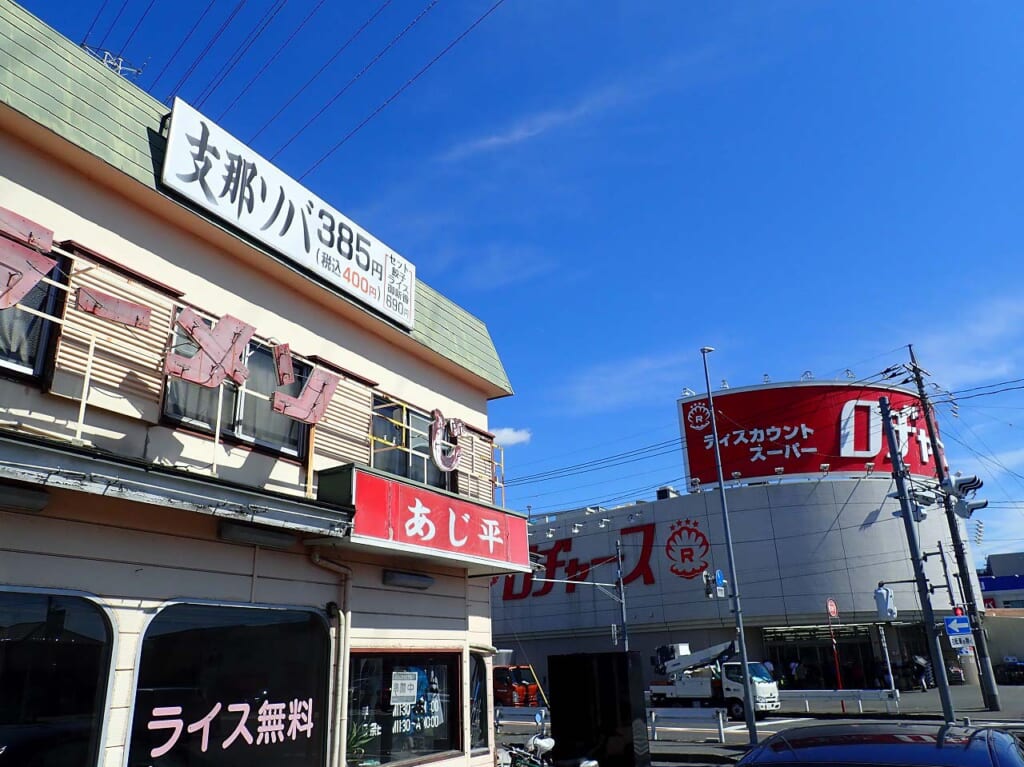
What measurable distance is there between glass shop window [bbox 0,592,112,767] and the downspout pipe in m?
2.76

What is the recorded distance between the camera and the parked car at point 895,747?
3.63 meters

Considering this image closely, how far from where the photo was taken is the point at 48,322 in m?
6.77

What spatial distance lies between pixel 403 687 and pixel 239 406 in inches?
179

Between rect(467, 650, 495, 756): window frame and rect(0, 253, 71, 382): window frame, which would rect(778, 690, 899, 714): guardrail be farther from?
rect(0, 253, 71, 382): window frame

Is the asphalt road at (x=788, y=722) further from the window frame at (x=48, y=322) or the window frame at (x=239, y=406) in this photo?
the window frame at (x=48, y=322)

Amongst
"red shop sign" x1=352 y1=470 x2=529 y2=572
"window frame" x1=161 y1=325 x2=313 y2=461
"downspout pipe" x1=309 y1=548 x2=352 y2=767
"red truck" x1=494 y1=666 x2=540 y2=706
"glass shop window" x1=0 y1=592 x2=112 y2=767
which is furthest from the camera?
"red truck" x1=494 y1=666 x2=540 y2=706

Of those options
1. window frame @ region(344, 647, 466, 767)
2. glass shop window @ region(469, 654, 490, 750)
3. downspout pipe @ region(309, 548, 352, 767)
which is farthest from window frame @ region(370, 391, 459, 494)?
glass shop window @ region(469, 654, 490, 750)

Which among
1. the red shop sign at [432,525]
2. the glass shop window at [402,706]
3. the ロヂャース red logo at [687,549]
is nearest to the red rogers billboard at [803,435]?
the ロヂャース red logo at [687,549]

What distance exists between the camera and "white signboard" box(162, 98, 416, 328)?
27.6 feet

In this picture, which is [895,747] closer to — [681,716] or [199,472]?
[199,472]

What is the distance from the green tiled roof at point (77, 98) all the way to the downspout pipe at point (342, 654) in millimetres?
4219

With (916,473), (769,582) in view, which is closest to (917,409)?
(916,473)

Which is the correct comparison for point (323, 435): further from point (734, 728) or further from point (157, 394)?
point (734, 728)

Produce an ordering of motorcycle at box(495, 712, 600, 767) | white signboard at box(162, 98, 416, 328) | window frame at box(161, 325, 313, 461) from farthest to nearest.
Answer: motorcycle at box(495, 712, 600, 767), white signboard at box(162, 98, 416, 328), window frame at box(161, 325, 313, 461)
